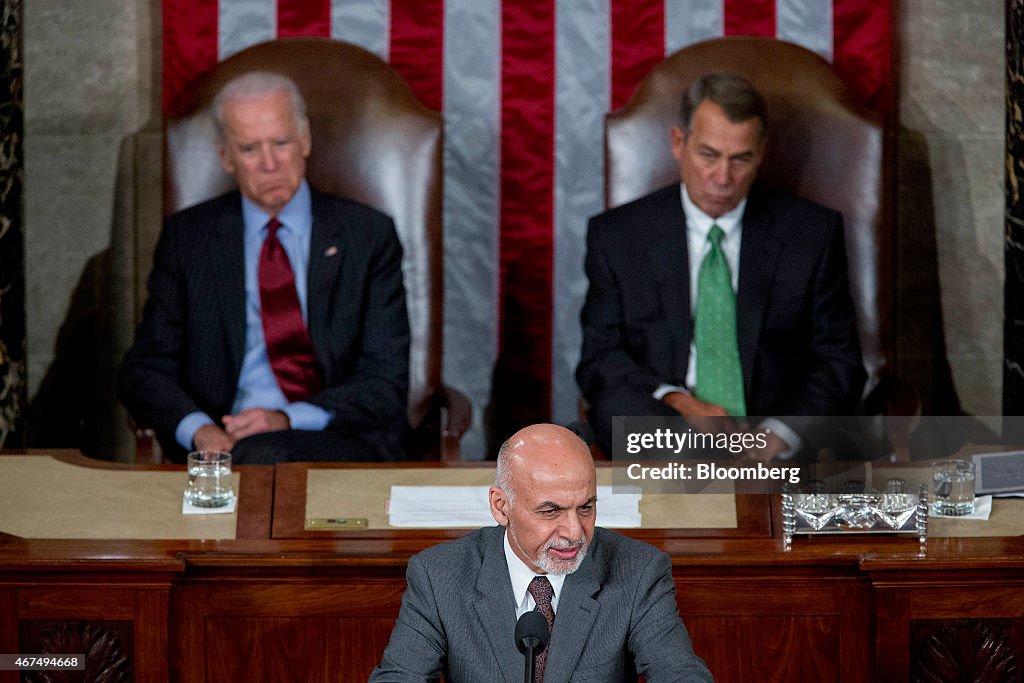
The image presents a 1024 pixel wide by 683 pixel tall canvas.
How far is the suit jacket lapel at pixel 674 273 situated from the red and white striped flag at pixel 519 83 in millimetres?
651

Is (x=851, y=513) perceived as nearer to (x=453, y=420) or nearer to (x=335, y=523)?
(x=335, y=523)

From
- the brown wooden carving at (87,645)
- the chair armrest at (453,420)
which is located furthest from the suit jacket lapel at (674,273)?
the brown wooden carving at (87,645)

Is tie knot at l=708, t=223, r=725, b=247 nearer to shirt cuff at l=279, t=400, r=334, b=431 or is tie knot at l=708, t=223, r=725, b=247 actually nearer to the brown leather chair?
the brown leather chair

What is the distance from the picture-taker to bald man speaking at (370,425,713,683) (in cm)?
240

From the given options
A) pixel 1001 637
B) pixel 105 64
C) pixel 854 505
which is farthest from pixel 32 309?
pixel 1001 637

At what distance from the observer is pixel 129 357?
4.36 metres

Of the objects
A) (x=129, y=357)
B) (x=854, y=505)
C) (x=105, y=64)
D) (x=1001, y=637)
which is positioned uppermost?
→ (x=105, y=64)

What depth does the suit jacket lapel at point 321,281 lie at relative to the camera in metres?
4.39

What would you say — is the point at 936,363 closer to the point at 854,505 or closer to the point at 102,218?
the point at 854,505

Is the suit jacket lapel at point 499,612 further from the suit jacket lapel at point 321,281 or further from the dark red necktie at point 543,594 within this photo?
the suit jacket lapel at point 321,281

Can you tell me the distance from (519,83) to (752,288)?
114 cm

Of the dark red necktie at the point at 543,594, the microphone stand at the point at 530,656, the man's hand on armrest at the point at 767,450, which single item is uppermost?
the man's hand on armrest at the point at 767,450

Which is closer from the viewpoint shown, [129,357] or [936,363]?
[129,357]

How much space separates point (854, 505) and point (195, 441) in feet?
5.86
